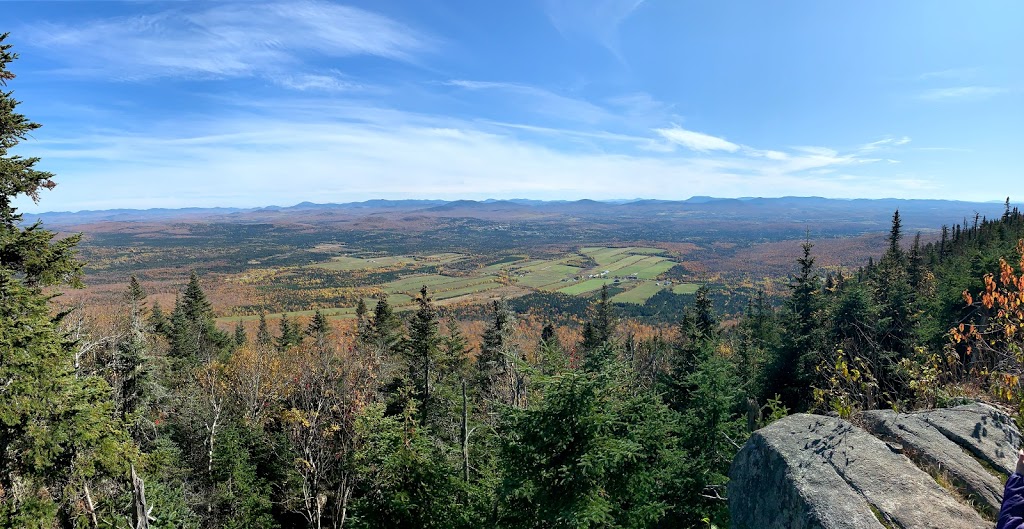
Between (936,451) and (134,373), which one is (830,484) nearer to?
(936,451)

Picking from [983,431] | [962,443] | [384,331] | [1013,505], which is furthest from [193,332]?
[1013,505]

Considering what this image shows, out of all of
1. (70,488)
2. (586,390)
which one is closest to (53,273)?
(70,488)

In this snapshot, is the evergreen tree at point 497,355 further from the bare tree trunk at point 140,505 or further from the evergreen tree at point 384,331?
the bare tree trunk at point 140,505

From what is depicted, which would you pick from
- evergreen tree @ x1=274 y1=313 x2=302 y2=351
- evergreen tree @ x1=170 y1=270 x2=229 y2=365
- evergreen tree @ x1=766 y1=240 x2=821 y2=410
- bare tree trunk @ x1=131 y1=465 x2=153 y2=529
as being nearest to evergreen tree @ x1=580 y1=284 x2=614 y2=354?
evergreen tree @ x1=766 y1=240 x2=821 y2=410

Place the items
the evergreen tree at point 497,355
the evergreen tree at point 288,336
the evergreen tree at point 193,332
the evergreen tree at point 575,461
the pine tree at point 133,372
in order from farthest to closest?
the evergreen tree at point 288,336 → the evergreen tree at point 193,332 → the evergreen tree at point 497,355 → the pine tree at point 133,372 → the evergreen tree at point 575,461

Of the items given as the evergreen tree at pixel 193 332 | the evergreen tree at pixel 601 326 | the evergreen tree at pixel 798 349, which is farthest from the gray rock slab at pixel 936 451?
the evergreen tree at pixel 193 332

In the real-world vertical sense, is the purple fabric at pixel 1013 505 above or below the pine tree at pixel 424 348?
above
